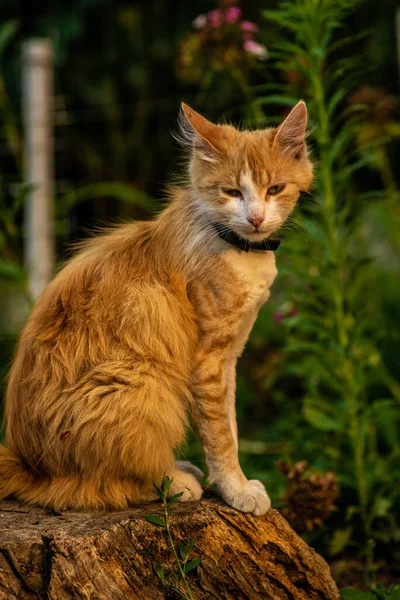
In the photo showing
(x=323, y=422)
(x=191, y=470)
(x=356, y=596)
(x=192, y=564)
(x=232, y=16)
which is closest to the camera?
(x=192, y=564)

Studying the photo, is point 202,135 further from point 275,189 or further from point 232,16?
point 232,16

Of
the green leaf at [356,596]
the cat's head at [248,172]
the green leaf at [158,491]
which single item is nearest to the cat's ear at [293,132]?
the cat's head at [248,172]

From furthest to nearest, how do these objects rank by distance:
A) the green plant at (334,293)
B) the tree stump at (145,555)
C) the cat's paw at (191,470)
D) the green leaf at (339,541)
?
the green leaf at (339,541) < the green plant at (334,293) < the cat's paw at (191,470) < the tree stump at (145,555)

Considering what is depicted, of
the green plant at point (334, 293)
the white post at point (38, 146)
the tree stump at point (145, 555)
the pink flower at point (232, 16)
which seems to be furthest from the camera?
the white post at point (38, 146)

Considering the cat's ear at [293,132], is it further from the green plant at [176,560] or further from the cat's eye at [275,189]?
the green plant at [176,560]

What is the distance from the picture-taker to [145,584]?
2.52 metres

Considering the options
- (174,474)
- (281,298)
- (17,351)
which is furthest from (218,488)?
(281,298)

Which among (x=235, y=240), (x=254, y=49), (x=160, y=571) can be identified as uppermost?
(x=254, y=49)

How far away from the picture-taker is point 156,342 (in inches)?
108

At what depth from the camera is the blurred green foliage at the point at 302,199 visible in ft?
11.7

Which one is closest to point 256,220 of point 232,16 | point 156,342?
point 156,342

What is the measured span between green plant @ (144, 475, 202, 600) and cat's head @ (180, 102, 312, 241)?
89cm

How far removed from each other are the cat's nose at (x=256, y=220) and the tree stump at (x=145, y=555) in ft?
3.11

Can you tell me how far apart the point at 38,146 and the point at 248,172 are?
3.61 meters
